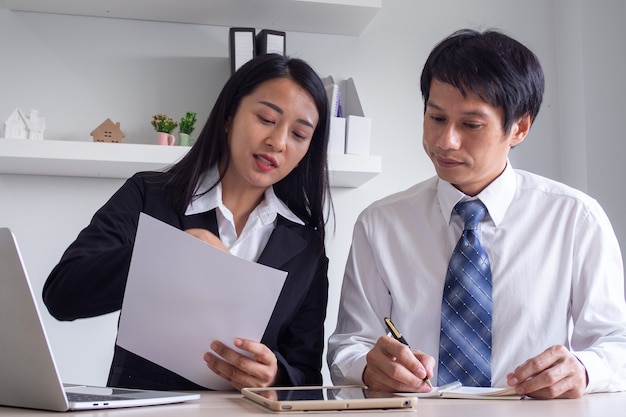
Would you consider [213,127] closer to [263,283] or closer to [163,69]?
[263,283]

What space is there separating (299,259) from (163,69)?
4.05 feet

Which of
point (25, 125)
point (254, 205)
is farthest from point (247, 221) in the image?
point (25, 125)

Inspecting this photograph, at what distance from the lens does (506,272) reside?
1.57 meters

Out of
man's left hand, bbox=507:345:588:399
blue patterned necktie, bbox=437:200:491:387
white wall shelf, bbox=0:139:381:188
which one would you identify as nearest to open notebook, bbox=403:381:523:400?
man's left hand, bbox=507:345:588:399

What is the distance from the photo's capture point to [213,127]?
5.57ft

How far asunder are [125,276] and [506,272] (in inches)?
32.3

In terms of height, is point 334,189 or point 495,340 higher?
point 334,189

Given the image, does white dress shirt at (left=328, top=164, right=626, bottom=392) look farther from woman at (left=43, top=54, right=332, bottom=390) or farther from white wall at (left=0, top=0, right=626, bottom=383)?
white wall at (left=0, top=0, right=626, bottom=383)

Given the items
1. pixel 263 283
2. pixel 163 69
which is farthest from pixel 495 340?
pixel 163 69

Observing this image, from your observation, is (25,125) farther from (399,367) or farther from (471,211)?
(399,367)

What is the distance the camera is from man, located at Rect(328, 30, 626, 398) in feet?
4.85

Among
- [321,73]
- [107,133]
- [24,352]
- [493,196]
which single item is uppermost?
[321,73]

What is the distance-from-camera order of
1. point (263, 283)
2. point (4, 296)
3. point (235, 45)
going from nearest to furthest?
point (4, 296) < point (263, 283) < point (235, 45)

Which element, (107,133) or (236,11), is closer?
(107,133)
